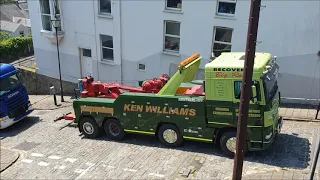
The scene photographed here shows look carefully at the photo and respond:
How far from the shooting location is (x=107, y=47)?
19125 millimetres

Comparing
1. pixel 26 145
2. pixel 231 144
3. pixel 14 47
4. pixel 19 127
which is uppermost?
pixel 14 47

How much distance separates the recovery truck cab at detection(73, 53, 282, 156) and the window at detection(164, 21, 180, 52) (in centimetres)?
505

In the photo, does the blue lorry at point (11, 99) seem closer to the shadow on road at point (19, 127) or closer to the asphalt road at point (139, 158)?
the shadow on road at point (19, 127)

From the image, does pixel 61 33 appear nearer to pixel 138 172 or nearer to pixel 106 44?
pixel 106 44

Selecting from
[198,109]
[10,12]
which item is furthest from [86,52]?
[10,12]

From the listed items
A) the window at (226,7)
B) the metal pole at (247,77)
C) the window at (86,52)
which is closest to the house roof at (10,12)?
the window at (86,52)

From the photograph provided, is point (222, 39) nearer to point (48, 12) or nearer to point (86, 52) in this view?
point (86, 52)

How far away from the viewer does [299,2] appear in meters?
13.9

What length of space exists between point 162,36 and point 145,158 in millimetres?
7978

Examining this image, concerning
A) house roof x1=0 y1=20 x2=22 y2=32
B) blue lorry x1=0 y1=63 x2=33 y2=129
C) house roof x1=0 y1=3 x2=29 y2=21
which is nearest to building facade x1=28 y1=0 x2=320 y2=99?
blue lorry x1=0 y1=63 x2=33 y2=129

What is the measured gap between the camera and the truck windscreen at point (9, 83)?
14.0m

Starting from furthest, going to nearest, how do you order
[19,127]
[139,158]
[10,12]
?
[10,12] < [19,127] < [139,158]

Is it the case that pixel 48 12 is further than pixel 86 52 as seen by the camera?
Yes

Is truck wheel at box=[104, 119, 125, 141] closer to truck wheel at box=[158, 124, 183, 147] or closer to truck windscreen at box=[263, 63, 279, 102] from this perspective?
truck wheel at box=[158, 124, 183, 147]
